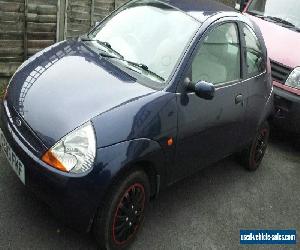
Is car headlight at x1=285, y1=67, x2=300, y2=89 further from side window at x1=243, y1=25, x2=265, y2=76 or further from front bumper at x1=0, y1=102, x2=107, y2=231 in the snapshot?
front bumper at x1=0, y1=102, x2=107, y2=231

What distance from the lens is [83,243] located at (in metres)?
3.58

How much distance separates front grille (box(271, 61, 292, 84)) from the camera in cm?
596

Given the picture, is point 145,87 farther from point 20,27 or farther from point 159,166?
point 20,27

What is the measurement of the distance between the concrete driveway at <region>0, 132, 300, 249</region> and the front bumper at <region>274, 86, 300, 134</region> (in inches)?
21.3

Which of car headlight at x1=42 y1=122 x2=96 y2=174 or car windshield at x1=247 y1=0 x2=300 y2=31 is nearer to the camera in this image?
car headlight at x1=42 y1=122 x2=96 y2=174

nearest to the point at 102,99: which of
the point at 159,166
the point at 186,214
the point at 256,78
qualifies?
the point at 159,166

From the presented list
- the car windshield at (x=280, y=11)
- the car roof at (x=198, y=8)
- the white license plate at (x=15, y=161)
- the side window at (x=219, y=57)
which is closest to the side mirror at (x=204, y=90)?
the side window at (x=219, y=57)

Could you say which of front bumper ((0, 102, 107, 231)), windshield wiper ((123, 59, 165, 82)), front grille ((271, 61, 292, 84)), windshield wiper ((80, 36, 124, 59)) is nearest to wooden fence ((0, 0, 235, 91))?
windshield wiper ((80, 36, 124, 59))

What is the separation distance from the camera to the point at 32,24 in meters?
6.68

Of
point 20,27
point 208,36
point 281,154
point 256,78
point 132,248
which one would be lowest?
point 281,154

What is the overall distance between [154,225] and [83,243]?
72 centimetres

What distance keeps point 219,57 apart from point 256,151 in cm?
165

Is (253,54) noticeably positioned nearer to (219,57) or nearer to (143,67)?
(219,57)

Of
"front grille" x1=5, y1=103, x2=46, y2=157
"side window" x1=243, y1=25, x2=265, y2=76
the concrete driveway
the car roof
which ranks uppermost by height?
the car roof
